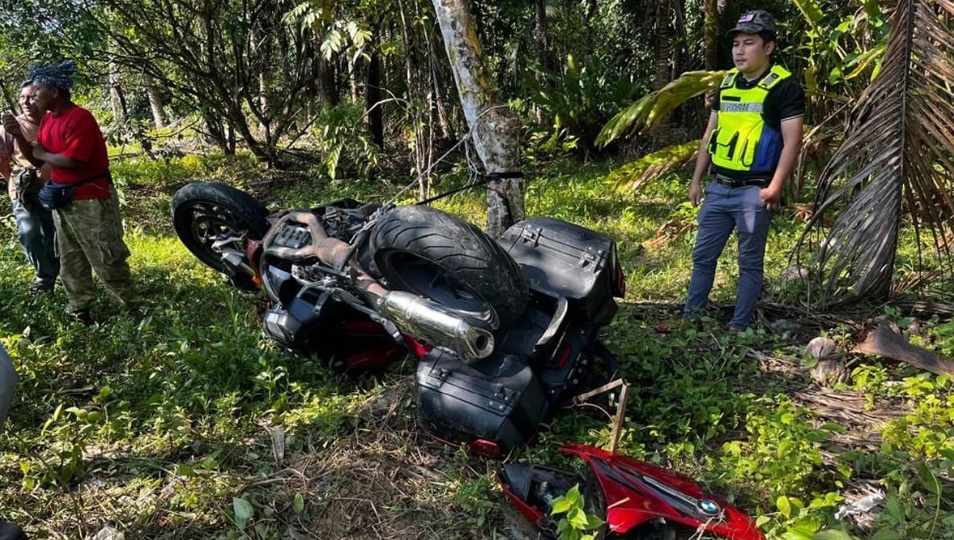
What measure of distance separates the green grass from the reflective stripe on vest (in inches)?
37.4

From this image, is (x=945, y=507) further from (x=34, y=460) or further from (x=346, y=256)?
(x=34, y=460)

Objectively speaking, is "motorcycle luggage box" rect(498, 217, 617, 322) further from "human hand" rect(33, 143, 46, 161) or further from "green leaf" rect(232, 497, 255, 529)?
"human hand" rect(33, 143, 46, 161)

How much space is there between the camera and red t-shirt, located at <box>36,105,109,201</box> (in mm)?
4180

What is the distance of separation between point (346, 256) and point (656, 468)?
1.72m

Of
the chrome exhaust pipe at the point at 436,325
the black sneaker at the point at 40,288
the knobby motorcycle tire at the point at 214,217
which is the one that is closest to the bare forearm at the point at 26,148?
the knobby motorcycle tire at the point at 214,217

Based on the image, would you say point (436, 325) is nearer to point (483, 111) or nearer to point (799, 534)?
point (799, 534)

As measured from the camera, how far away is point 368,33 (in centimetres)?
674

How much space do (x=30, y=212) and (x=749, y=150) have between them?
495 cm

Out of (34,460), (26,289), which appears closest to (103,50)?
(26,289)

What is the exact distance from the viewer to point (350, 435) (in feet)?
9.98

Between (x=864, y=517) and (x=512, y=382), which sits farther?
(x=512, y=382)

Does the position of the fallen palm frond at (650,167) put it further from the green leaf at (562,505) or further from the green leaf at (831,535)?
the green leaf at (831,535)

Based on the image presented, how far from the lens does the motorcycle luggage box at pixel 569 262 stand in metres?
2.94

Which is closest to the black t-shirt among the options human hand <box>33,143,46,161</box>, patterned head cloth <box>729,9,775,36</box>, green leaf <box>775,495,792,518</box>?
patterned head cloth <box>729,9,775,36</box>
